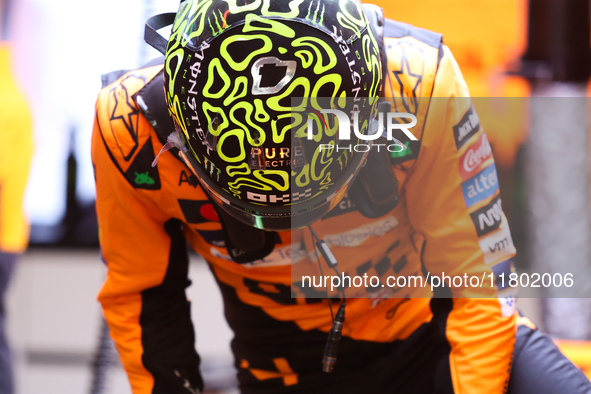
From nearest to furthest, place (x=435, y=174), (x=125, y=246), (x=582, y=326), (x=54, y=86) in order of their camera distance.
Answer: (x=435, y=174), (x=125, y=246), (x=582, y=326), (x=54, y=86)

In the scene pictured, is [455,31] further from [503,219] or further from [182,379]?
[182,379]

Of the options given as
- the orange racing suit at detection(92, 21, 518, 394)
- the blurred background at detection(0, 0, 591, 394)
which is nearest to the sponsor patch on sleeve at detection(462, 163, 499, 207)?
the orange racing suit at detection(92, 21, 518, 394)

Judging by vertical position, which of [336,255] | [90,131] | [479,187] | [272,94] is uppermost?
[272,94]

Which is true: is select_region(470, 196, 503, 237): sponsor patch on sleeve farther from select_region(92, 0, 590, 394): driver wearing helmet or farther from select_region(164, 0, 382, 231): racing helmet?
select_region(164, 0, 382, 231): racing helmet

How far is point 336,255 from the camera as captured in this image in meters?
0.98

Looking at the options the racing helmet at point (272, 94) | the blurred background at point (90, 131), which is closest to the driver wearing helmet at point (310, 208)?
the racing helmet at point (272, 94)

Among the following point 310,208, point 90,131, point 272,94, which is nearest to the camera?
point 272,94

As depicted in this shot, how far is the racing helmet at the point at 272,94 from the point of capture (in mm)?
656

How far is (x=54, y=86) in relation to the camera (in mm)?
3303

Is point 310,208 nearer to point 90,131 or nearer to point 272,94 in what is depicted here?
point 272,94

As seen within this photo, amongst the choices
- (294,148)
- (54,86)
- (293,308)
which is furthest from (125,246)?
(54,86)

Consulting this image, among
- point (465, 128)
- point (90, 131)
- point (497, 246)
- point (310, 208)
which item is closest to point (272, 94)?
point (310, 208)

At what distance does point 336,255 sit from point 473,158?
11.5 inches

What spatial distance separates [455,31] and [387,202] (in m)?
2.01
